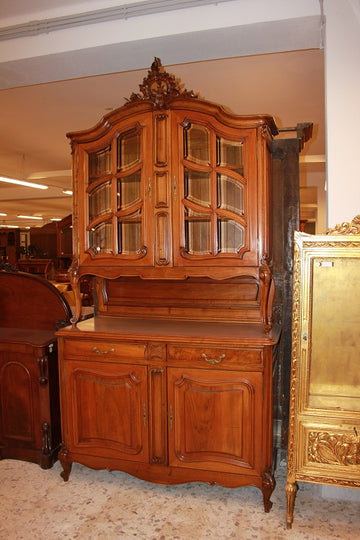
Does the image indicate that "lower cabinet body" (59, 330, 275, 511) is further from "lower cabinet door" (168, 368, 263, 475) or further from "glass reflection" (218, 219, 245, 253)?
"glass reflection" (218, 219, 245, 253)

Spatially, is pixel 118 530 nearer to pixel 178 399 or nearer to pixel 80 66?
pixel 178 399

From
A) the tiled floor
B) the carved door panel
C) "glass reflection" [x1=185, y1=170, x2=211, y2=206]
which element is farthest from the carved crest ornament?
the tiled floor

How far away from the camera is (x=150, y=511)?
222cm

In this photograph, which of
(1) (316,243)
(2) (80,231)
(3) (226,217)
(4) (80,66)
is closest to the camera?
(1) (316,243)

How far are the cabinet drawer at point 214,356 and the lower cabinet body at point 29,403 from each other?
0.90 meters

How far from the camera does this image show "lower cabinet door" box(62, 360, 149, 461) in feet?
7.75

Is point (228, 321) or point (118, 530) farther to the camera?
point (228, 321)

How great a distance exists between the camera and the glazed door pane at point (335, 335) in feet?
6.78

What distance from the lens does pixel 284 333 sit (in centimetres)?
272

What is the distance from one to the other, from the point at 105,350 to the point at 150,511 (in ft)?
2.96

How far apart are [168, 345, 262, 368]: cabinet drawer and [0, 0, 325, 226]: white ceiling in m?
1.92

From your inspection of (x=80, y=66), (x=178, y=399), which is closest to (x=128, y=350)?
(x=178, y=399)

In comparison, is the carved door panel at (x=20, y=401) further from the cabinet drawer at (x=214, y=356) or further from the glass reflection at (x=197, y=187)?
the glass reflection at (x=197, y=187)

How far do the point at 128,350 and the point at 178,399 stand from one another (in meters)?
0.40
